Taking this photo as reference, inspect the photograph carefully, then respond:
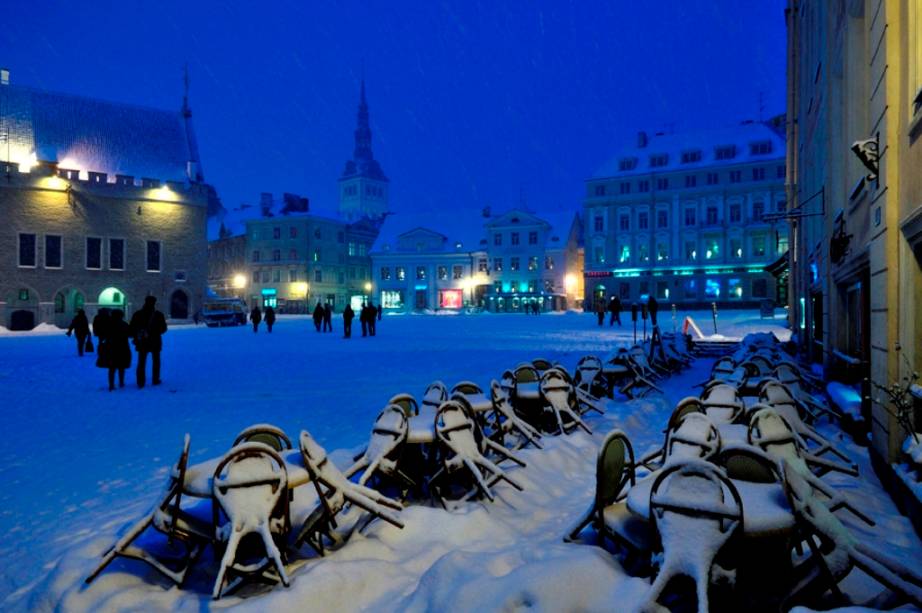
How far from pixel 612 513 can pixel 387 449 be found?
1992mm

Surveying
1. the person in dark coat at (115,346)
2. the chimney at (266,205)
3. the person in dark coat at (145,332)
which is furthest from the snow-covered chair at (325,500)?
the chimney at (266,205)

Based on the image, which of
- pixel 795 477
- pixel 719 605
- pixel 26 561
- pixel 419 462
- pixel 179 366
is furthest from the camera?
pixel 179 366

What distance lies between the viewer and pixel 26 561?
447 centimetres

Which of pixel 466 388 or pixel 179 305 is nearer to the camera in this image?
pixel 466 388

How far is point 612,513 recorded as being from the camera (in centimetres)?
430

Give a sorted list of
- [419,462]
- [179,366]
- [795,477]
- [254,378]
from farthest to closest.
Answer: [179,366] < [254,378] < [419,462] < [795,477]

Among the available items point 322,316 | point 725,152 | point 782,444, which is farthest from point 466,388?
point 725,152

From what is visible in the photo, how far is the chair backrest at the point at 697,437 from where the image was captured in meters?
4.45

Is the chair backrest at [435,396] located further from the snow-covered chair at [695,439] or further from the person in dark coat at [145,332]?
the person in dark coat at [145,332]

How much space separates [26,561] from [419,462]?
3115mm

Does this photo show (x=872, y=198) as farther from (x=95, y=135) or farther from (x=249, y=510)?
(x=95, y=135)

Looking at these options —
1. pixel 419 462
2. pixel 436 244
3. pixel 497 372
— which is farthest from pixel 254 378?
pixel 436 244

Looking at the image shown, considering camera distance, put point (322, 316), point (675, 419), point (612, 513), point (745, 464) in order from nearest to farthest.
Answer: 1. point (745, 464)
2. point (612, 513)
3. point (675, 419)
4. point (322, 316)

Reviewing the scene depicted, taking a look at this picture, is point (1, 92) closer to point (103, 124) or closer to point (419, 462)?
point (103, 124)
